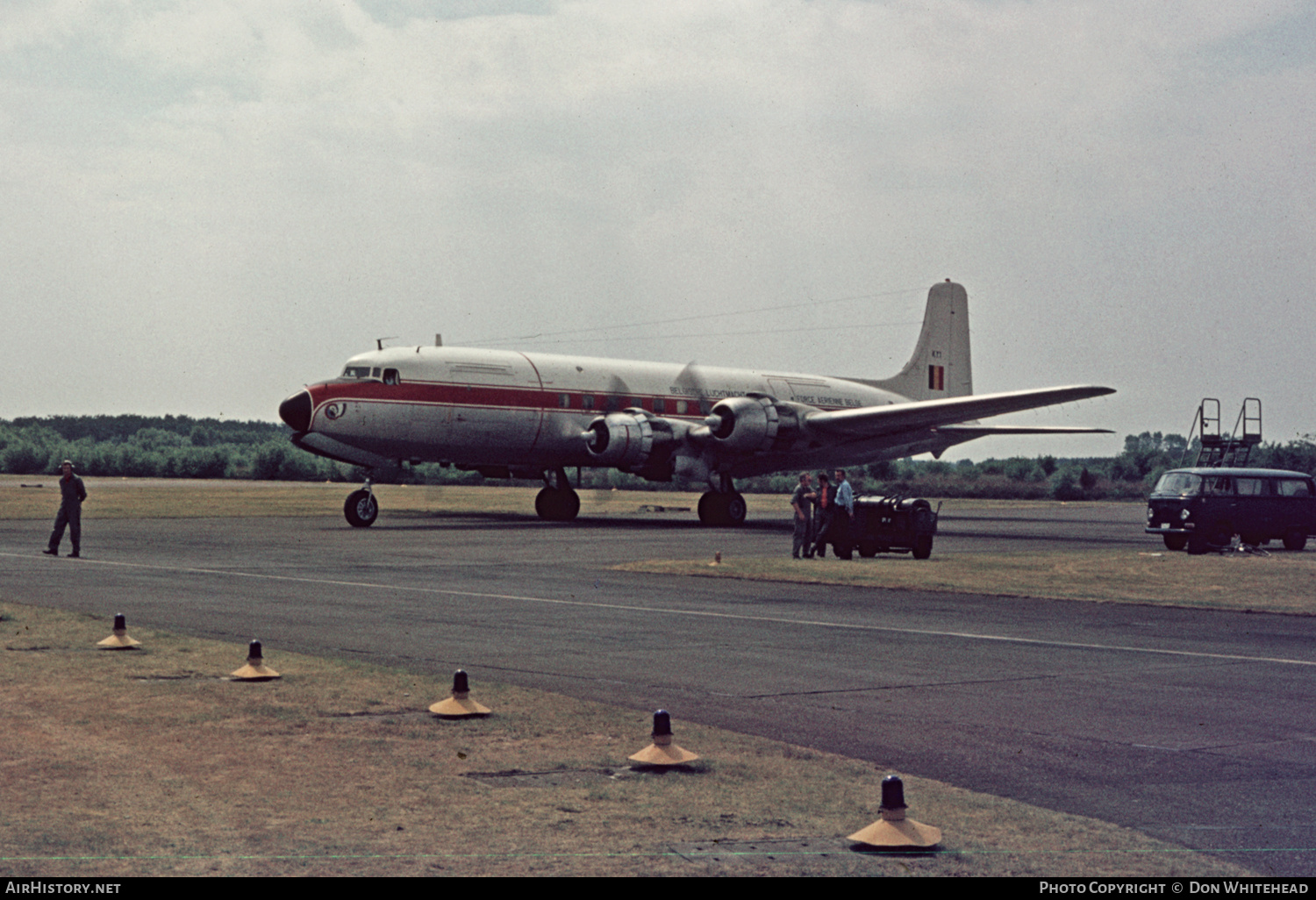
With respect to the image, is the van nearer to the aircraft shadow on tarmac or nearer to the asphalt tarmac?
the asphalt tarmac

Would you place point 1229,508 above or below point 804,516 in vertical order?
above

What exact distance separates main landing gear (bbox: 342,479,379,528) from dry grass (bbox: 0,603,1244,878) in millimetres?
27313

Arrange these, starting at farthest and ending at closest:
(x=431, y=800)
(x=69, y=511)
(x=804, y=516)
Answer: (x=804, y=516)
(x=69, y=511)
(x=431, y=800)

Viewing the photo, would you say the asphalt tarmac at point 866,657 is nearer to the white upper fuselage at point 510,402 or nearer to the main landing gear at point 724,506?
the white upper fuselage at point 510,402

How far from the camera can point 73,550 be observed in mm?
26312

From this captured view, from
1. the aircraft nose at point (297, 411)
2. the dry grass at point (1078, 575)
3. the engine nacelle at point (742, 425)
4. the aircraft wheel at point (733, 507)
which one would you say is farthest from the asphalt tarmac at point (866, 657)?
the aircraft wheel at point (733, 507)

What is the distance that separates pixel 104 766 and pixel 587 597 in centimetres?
1166

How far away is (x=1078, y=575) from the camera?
→ 79.4 feet

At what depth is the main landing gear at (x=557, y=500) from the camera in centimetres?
4360

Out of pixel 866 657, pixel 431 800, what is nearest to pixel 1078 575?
pixel 866 657

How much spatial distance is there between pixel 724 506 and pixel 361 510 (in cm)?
1169

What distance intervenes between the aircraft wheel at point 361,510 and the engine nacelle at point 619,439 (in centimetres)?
701

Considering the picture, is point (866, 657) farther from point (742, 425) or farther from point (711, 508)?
point (711, 508)
